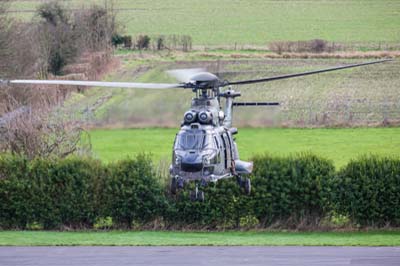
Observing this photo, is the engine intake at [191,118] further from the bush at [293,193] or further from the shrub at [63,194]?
the shrub at [63,194]

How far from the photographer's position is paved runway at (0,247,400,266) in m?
31.6

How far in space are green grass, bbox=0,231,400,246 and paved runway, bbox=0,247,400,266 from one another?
3.08 ft

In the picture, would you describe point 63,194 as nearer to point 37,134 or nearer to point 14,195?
point 14,195

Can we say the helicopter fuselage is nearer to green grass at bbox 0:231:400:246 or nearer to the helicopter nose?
the helicopter nose

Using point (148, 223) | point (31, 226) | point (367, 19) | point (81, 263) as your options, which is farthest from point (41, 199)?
point (367, 19)

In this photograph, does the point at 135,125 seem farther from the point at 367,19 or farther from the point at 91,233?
the point at 367,19

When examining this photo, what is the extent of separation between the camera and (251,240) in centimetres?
3616

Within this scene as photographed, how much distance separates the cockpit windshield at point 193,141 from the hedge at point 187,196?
13.3 m

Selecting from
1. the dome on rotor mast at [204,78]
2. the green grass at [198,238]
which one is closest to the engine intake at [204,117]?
the dome on rotor mast at [204,78]

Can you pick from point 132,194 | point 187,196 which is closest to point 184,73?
point 187,196

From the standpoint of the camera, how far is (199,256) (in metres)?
32.7

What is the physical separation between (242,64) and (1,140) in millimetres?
10871

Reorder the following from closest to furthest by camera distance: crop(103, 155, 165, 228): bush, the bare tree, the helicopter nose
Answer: the helicopter nose → crop(103, 155, 165, 228): bush → the bare tree

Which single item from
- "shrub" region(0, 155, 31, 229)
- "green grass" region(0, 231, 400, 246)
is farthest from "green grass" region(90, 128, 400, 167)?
"green grass" region(0, 231, 400, 246)
